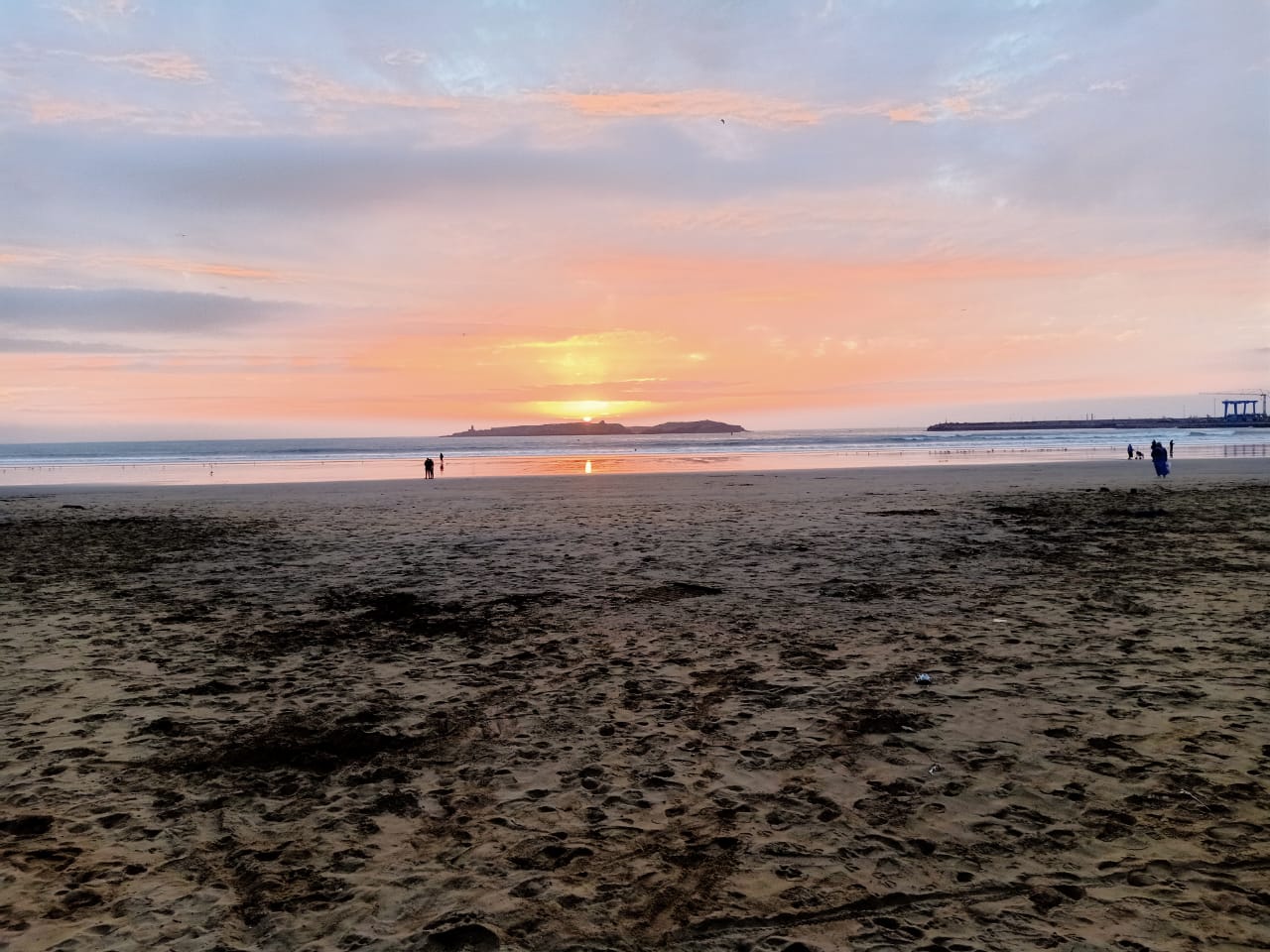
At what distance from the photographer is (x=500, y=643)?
810cm

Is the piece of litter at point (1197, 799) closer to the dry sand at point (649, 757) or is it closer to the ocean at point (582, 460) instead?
the dry sand at point (649, 757)

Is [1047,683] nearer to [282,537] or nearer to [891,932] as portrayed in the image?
[891,932]

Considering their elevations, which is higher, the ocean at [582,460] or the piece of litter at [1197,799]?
the ocean at [582,460]

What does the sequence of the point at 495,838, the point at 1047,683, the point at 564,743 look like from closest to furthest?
the point at 495,838 → the point at 564,743 → the point at 1047,683

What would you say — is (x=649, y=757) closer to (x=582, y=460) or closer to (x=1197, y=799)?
(x=1197, y=799)

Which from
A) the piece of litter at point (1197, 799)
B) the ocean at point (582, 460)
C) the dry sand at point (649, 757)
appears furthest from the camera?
the ocean at point (582, 460)

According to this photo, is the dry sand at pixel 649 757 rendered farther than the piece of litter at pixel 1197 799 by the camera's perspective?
No

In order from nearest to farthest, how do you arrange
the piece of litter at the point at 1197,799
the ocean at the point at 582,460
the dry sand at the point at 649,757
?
the dry sand at the point at 649,757 < the piece of litter at the point at 1197,799 < the ocean at the point at 582,460

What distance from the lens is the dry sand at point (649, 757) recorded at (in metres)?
3.53

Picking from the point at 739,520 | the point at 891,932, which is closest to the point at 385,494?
the point at 739,520

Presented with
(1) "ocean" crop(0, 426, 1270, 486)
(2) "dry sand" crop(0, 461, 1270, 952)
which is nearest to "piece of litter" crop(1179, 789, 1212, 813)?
(2) "dry sand" crop(0, 461, 1270, 952)

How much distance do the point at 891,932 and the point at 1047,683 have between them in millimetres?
3793

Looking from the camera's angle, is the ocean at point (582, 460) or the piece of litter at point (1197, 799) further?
the ocean at point (582, 460)

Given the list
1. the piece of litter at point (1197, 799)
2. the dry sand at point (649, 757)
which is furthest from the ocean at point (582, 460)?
the piece of litter at point (1197, 799)
